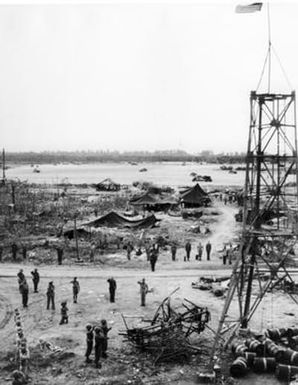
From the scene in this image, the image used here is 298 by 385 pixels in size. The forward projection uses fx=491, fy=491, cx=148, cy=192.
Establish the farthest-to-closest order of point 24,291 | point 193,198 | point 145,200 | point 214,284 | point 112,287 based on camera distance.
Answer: point 193,198
point 145,200
point 214,284
point 112,287
point 24,291

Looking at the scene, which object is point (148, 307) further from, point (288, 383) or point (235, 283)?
point (288, 383)

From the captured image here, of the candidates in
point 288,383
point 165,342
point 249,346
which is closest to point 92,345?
point 165,342

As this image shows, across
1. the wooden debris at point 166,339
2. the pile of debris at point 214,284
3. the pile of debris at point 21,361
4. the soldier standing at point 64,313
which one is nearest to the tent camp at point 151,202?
the pile of debris at point 214,284

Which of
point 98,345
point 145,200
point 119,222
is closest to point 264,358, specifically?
point 98,345

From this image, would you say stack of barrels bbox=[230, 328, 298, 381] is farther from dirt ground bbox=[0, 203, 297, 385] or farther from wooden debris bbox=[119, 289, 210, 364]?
wooden debris bbox=[119, 289, 210, 364]

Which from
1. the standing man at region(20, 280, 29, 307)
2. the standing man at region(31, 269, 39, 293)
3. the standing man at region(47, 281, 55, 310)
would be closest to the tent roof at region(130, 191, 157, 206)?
the standing man at region(31, 269, 39, 293)

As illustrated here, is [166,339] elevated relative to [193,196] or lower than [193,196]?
lower

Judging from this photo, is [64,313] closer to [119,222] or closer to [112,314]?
[112,314]
